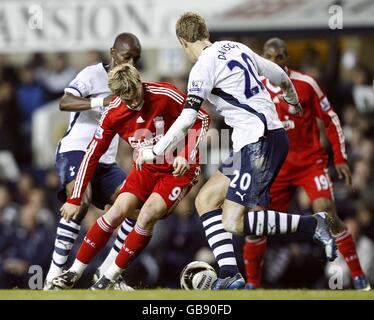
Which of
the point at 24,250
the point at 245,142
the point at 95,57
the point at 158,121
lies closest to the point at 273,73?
the point at 245,142

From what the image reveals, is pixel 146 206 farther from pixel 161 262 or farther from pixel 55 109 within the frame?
pixel 55 109

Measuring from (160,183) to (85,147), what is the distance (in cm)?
125

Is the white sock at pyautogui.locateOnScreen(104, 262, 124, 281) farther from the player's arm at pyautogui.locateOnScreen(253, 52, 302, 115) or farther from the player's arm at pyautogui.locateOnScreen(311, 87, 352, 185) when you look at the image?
the player's arm at pyautogui.locateOnScreen(311, 87, 352, 185)

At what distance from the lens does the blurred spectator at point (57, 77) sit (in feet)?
62.8

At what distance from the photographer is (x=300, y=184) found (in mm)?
12211

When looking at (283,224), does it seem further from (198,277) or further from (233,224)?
(198,277)

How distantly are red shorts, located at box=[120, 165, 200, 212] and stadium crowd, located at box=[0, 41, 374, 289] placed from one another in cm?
348

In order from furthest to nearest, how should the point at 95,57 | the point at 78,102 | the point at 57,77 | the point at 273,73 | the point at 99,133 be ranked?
the point at 57,77, the point at 95,57, the point at 78,102, the point at 99,133, the point at 273,73

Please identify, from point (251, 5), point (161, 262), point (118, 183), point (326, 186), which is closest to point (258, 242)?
point (326, 186)

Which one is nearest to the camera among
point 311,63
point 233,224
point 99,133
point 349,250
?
point 233,224

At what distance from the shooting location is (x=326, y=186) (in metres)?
12.1

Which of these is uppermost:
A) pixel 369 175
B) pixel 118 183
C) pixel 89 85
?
pixel 89 85

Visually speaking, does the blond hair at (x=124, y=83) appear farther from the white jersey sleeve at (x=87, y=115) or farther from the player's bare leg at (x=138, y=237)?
the white jersey sleeve at (x=87, y=115)

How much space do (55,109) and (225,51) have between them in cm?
888
